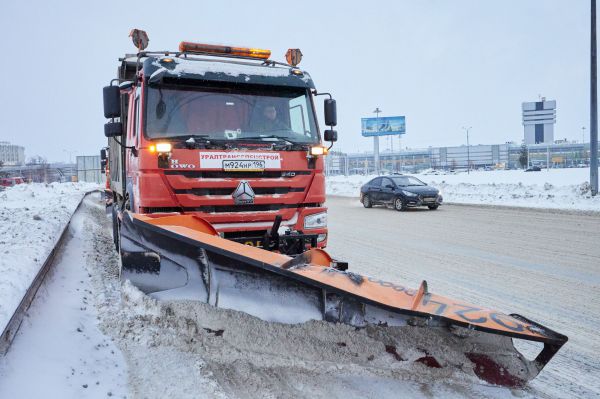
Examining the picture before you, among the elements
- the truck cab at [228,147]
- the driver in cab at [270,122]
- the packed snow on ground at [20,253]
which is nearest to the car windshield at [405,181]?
the packed snow on ground at [20,253]

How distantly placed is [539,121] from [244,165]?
154 metres

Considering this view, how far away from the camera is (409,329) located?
267 cm

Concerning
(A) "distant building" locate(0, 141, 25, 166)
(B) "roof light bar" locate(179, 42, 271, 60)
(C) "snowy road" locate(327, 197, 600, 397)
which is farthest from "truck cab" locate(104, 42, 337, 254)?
(A) "distant building" locate(0, 141, 25, 166)

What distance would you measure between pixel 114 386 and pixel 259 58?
4.59 m

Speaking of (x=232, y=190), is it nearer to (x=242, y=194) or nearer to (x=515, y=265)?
(x=242, y=194)

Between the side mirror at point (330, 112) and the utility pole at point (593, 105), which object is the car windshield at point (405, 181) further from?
the side mirror at point (330, 112)

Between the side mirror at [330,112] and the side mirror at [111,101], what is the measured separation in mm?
2667

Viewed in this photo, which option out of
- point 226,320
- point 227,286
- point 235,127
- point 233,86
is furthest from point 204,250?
point 233,86

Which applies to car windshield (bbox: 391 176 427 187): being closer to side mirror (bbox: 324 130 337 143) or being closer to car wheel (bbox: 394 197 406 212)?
car wheel (bbox: 394 197 406 212)

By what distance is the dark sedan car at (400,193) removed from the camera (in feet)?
55.3

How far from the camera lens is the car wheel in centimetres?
1730

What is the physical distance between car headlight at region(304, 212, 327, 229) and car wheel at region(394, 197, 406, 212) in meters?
12.4

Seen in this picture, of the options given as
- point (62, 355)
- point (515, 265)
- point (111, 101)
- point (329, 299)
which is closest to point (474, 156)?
point (515, 265)

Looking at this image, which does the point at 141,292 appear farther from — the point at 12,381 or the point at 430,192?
the point at 430,192
